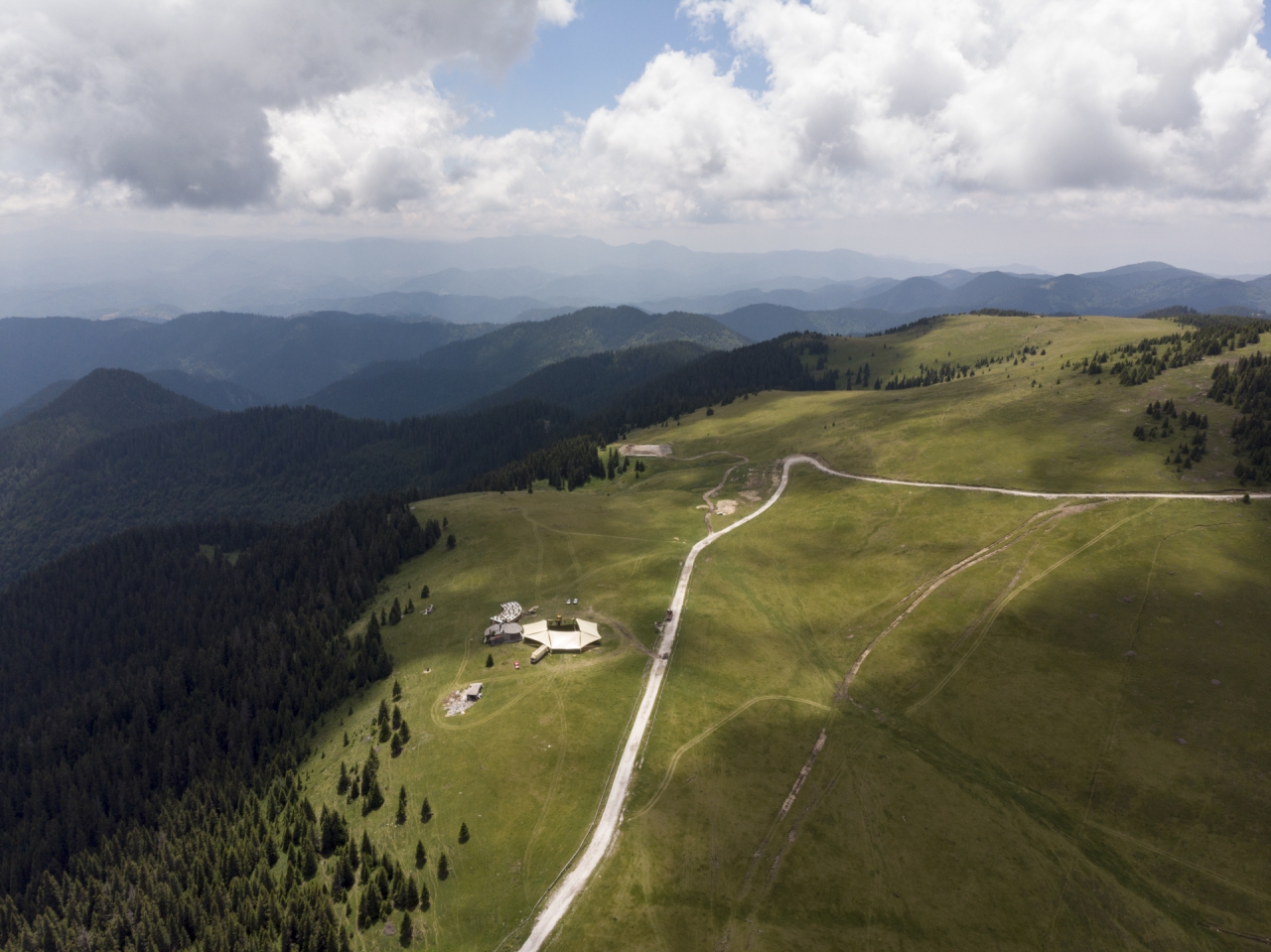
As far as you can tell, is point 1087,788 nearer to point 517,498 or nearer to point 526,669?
point 526,669

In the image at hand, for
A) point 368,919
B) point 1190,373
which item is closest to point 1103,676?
point 368,919

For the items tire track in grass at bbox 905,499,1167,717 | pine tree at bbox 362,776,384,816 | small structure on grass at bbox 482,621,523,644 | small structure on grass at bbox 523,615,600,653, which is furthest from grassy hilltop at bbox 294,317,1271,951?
small structure on grass at bbox 523,615,600,653

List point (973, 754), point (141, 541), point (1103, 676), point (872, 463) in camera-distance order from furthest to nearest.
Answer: point (141, 541)
point (872, 463)
point (1103, 676)
point (973, 754)

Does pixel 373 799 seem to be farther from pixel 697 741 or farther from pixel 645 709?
pixel 697 741

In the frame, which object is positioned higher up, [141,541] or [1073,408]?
[1073,408]

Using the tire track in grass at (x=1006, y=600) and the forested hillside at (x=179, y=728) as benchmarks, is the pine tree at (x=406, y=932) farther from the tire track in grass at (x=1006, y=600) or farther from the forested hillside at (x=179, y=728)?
the tire track in grass at (x=1006, y=600)
